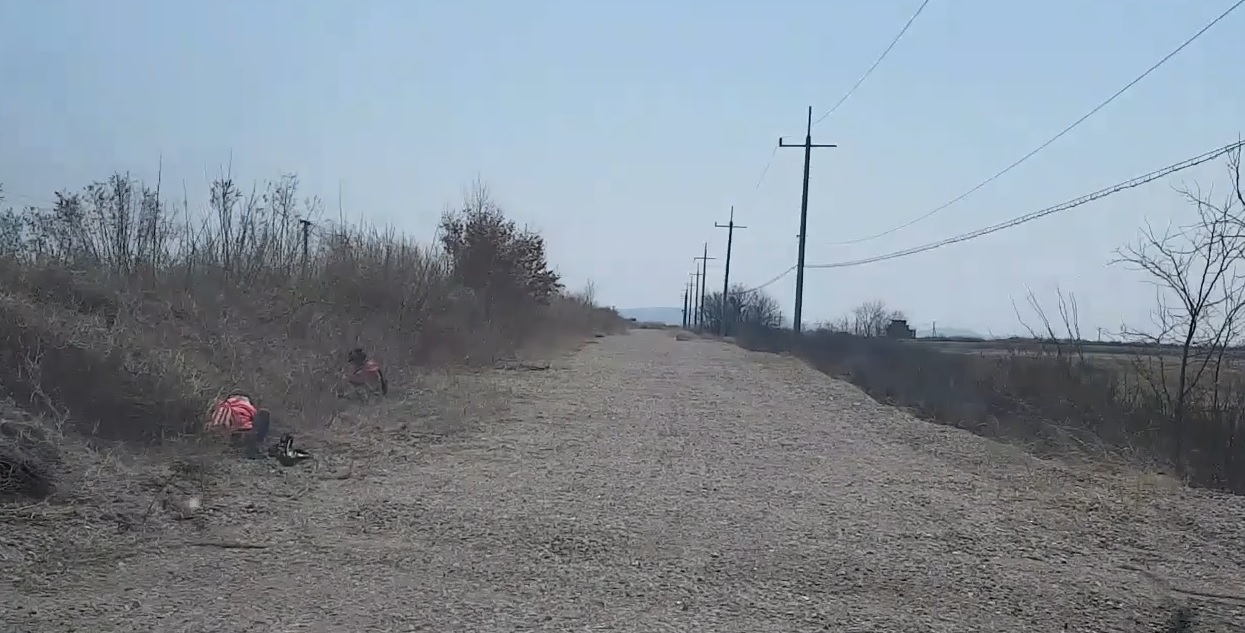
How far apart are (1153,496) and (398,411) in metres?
9.68

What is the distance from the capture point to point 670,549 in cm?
795

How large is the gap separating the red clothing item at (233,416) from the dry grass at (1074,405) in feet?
31.1

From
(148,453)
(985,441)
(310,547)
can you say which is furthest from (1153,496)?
(148,453)

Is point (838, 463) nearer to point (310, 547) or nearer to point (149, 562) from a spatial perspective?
point (310, 547)

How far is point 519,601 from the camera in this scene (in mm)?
6555

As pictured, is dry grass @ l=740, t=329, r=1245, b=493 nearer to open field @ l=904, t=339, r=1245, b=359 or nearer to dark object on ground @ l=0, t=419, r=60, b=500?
open field @ l=904, t=339, r=1245, b=359

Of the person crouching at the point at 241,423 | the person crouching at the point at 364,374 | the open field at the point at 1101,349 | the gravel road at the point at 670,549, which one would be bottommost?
the gravel road at the point at 670,549

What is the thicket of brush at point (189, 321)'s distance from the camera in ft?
34.7

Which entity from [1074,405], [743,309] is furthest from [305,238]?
[743,309]

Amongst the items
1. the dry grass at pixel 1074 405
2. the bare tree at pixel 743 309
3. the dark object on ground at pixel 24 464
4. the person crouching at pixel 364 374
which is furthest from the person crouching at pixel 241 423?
the bare tree at pixel 743 309

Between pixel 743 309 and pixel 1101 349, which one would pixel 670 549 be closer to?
pixel 1101 349

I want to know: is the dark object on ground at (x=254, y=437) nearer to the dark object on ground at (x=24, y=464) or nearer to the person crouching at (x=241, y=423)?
the person crouching at (x=241, y=423)

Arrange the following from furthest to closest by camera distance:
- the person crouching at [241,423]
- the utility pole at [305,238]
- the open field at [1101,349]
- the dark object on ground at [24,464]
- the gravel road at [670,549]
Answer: the utility pole at [305,238] → the open field at [1101,349] → the person crouching at [241,423] → the dark object on ground at [24,464] → the gravel road at [670,549]

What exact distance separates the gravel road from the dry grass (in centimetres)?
216
